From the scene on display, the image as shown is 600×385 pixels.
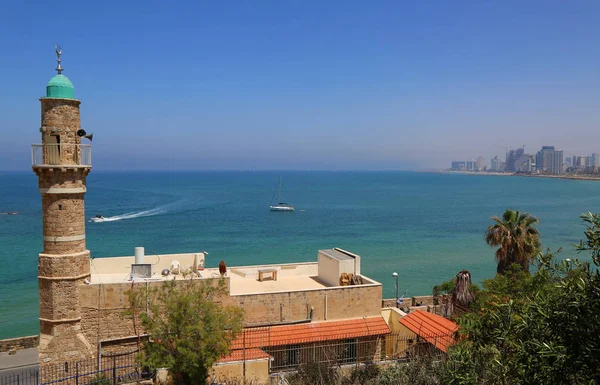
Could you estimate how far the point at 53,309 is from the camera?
15289 mm

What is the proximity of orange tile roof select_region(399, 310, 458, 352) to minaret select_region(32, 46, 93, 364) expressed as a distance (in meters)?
11.4

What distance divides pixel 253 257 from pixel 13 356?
31.7m

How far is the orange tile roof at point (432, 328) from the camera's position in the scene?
1599 cm

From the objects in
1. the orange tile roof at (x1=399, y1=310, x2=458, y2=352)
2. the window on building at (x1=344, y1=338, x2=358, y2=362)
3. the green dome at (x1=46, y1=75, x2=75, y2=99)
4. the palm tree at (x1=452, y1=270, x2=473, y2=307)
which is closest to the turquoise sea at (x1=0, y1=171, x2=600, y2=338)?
the palm tree at (x1=452, y1=270, x2=473, y2=307)

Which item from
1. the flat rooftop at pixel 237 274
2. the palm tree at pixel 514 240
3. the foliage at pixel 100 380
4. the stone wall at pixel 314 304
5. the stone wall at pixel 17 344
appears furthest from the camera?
the palm tree at pixel 514 240

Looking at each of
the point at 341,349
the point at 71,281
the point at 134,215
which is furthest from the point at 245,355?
the point at 134,215

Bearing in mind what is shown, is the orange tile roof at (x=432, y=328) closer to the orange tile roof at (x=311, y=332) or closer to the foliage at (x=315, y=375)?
the orange tile roof at (x=311, y=332)

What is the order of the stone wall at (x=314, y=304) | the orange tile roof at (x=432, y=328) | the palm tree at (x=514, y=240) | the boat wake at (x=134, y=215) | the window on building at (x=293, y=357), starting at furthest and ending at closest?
the boat wake at (x=134, y=215) → the palm tree at (x=514, y=240) → the stone wall at (x=314, y=304) → the window on building at (x=293, y=357) → the orange tile roof at (x=432, y=328)

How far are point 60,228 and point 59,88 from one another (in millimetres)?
4676

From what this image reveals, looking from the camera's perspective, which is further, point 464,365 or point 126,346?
point 126,346

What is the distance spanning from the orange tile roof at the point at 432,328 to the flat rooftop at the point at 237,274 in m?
2.05

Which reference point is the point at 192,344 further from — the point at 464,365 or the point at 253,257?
the point at 253,257

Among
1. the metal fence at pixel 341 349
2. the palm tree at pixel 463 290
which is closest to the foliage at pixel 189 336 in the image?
the metal fence at pixel 341 349

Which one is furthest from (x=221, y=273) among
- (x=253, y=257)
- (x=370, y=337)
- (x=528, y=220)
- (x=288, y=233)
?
(x=288, y=233)
